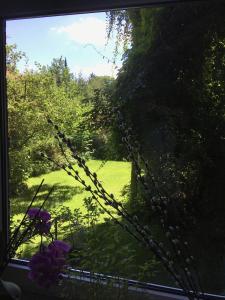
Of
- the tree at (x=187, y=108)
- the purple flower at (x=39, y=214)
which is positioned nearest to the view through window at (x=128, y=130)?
the tree at (x=187, y=108)

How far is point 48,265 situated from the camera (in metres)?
1.07

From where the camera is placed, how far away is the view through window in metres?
1.24

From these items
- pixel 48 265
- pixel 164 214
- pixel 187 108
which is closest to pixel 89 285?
pixel 48 265

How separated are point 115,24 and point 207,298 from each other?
35.6 inches

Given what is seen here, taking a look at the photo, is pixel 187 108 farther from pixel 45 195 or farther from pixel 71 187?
pixel 45 195

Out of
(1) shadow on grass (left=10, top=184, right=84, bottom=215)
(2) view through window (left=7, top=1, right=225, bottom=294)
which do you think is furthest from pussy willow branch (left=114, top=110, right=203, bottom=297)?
(1) shadow on grass (left=10, top=184, right=84, bottom=215)

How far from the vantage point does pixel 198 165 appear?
1.27m

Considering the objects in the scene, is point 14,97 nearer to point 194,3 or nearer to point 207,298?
point 194,3

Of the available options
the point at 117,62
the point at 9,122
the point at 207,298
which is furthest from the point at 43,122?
the point at 207,298

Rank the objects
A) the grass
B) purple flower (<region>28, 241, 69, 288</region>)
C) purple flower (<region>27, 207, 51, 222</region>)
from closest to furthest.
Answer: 1. purple flower (<region>28, 241, 69, 288</region>)
2. purple flower (<region>27, 207, 51, 222</region>)
3. the grass

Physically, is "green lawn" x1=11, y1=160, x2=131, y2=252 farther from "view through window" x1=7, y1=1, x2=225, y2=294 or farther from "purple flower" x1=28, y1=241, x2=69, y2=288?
"purple flower" x1=28, y1=241, x2=69, y2=288

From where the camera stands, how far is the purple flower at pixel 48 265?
1.07 metres

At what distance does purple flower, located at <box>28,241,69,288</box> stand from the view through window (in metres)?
0.20

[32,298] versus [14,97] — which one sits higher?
[14,97]
